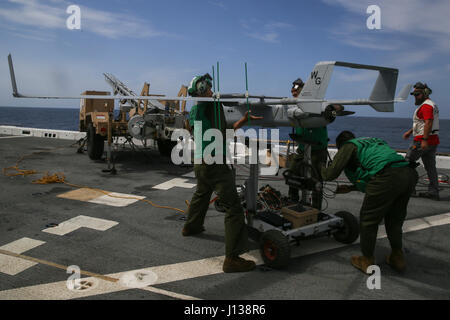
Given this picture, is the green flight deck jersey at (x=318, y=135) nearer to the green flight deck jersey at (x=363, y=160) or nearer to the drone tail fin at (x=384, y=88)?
the drone tail fin at (x=384, y=88)

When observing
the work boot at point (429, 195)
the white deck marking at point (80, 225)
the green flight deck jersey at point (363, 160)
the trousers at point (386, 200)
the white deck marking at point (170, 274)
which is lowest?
the white deck marking at point (170, 274)

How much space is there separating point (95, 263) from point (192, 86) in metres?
2.44

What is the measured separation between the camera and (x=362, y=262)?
355 cm

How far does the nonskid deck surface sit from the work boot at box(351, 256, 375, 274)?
8 cm

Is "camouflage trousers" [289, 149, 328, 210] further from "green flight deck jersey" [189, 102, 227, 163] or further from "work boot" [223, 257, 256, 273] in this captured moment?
"work boot" [223, 257, 256, 273]

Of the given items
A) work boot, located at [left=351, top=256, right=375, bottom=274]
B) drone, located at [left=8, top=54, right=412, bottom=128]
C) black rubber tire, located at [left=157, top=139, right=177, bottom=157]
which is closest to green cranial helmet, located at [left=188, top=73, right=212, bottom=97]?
drone, located at [left=8, top=54, right=412, bottom=128]

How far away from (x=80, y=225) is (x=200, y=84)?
9.95ft

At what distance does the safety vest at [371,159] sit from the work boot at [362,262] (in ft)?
2.70

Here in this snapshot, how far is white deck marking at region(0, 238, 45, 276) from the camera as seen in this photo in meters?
3.46

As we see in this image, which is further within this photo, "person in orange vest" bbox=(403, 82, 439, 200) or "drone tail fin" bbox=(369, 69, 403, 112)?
"person in orange vest" bbox=(403, 82, 439, 200)

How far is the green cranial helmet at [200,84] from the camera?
12.2 feet

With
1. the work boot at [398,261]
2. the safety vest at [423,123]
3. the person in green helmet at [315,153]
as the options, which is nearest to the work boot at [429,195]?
the safety vest at [423,123]

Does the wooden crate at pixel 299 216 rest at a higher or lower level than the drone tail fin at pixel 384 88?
lower

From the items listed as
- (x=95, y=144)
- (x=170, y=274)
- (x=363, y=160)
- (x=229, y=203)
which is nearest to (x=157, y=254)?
(x=170, y=274)
